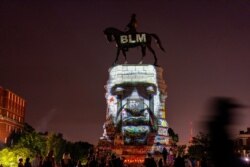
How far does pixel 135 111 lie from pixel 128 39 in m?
14.9

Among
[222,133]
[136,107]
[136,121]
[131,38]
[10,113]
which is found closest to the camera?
[222,133]

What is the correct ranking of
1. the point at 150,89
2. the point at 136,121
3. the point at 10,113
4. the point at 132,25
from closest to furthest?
the point at 136,121, the point at 132,25, the point at 150,89, the point at 10,113

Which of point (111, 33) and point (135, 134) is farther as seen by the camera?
point (111, 33)

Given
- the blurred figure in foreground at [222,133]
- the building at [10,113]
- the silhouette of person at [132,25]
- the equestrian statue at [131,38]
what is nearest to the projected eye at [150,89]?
the equestrian statue at [131,38]

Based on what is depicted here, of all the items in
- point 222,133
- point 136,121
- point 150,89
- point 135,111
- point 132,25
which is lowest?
point 222,133

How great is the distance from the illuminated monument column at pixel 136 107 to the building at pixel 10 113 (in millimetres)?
24463

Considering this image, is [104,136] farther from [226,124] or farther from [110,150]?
[226,124]

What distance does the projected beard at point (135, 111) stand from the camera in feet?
284

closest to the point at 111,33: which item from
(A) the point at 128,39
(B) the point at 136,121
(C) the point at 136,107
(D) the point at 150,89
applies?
(A) the point at 128,39

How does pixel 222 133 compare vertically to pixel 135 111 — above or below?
below

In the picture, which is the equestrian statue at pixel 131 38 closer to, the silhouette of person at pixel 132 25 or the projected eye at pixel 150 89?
the silhouette of person at pixel 132 25

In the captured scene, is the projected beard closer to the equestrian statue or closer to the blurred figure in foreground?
the equestrian statue

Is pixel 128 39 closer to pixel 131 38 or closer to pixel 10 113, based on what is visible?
pixel 131 38

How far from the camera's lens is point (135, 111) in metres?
89.6
